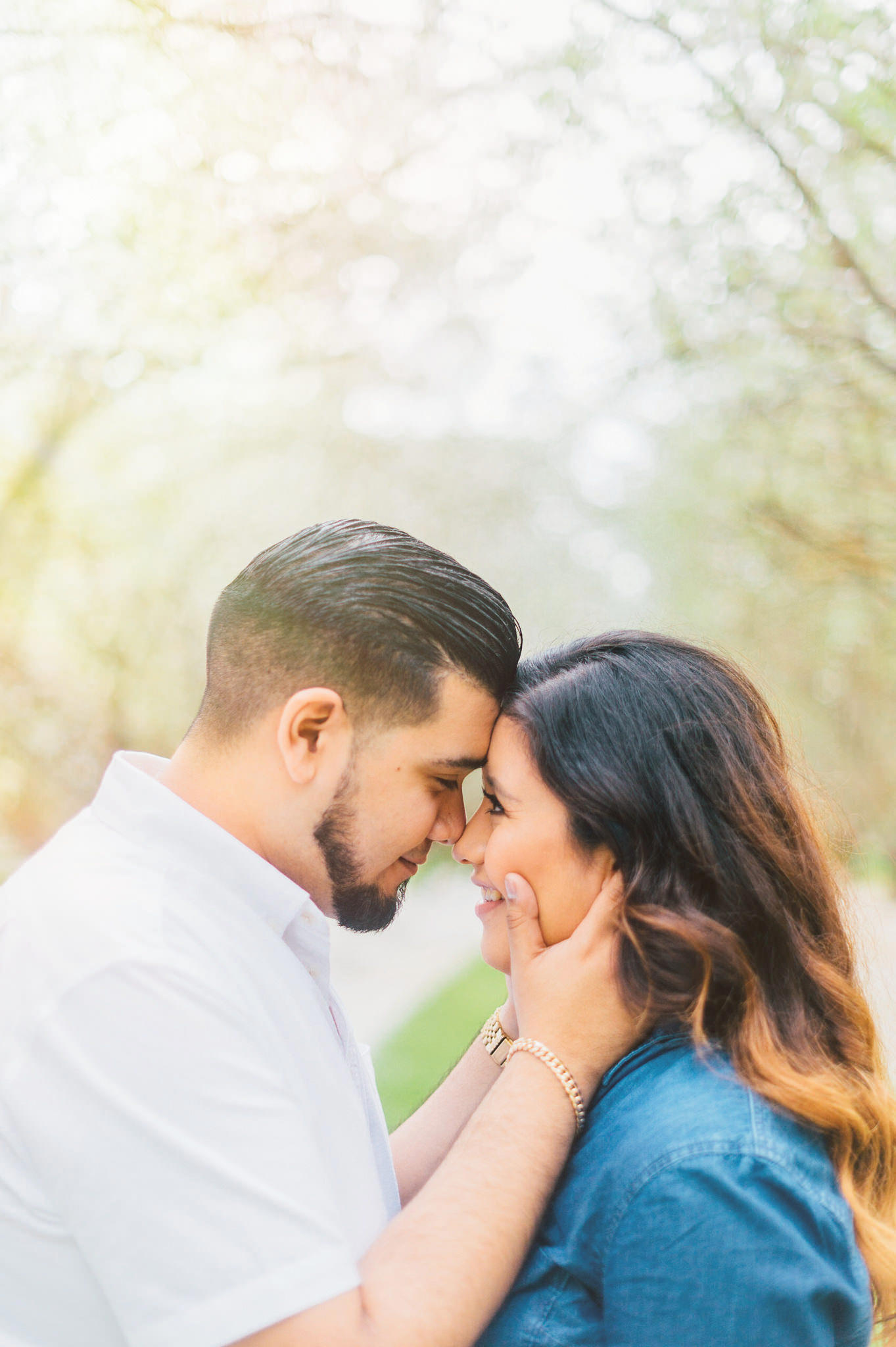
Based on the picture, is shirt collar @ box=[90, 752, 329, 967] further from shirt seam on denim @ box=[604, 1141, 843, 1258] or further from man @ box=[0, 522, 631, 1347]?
shirt seam on denim @ box=[604, 1141, 843, 1258]

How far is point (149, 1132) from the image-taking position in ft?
2.37

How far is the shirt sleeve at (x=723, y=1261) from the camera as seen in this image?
2.46 feet

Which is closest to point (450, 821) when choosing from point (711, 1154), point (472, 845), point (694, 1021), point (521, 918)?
point (472, 845)

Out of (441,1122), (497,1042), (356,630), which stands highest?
(356,630)

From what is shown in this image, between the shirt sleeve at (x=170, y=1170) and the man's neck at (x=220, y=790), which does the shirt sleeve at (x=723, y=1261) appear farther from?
the man's neck at (x=220, y=790)

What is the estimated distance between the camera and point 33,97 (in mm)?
2354

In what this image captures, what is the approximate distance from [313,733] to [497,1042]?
1.73ft

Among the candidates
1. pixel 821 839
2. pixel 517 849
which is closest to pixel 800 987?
pixel 821 839

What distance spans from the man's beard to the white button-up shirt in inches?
7.0

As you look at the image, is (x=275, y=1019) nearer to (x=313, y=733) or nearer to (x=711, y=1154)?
(x=313, y=733)

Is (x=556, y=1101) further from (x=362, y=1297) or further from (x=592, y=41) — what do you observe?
Answer: (x=592, y=41)

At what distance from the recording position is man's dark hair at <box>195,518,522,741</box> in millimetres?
1062

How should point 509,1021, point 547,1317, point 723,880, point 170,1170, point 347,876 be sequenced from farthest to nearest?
1. point 509,1021
2. point 347,876
3. point 723,880
4. point 547,1317
5. point 170,1170

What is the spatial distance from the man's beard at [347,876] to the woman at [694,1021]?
0.12 meters
